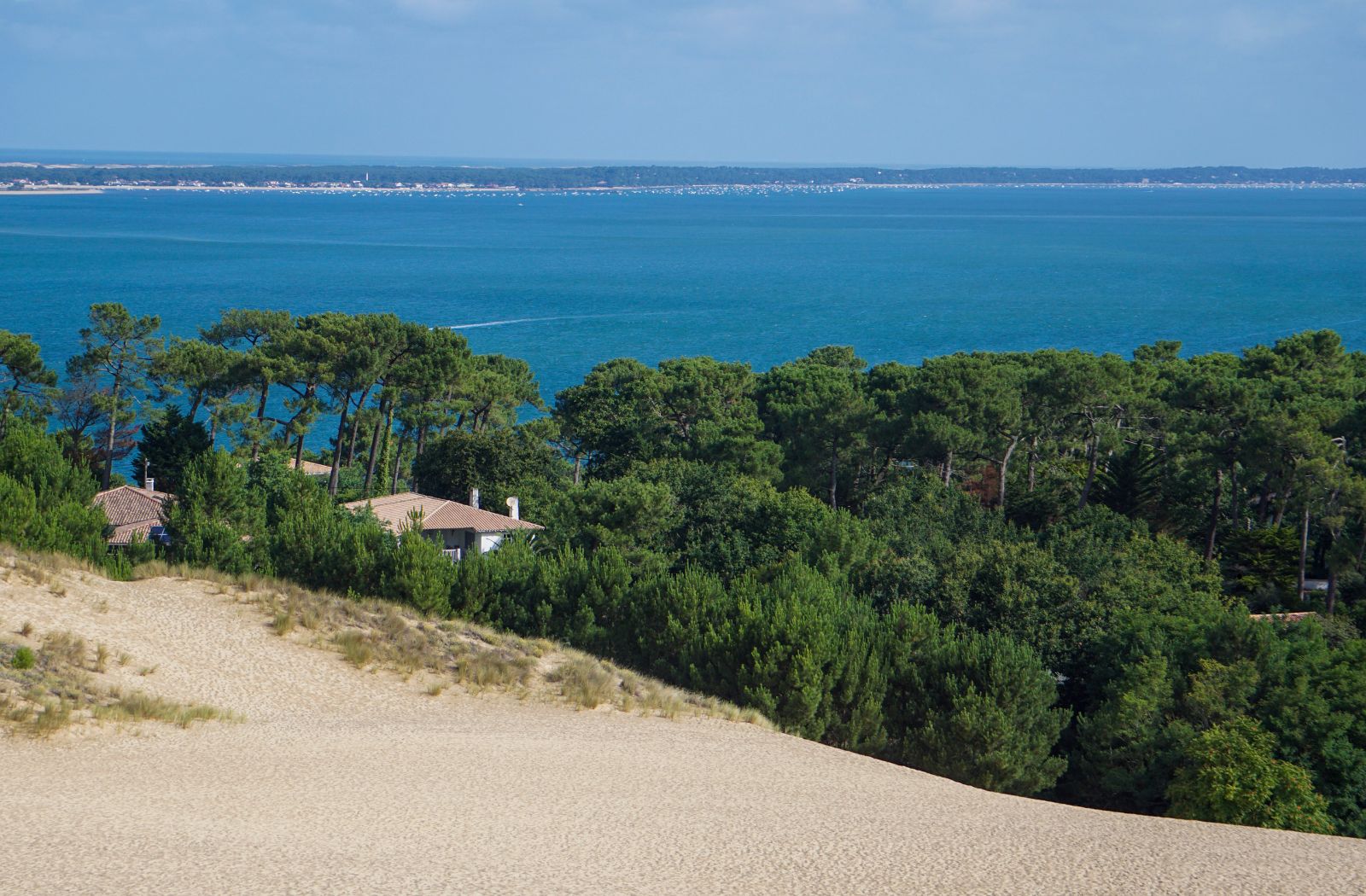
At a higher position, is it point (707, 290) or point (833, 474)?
point (833, 474)

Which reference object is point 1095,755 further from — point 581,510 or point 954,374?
point 954,374

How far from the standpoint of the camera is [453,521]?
33.9 m

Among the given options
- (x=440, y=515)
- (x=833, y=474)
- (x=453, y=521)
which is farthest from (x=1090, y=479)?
(x=440, y=515)

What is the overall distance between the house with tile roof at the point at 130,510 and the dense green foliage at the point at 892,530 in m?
2.66

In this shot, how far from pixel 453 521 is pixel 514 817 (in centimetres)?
2126

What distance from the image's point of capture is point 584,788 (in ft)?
47.8

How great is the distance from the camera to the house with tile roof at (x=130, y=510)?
105 ft

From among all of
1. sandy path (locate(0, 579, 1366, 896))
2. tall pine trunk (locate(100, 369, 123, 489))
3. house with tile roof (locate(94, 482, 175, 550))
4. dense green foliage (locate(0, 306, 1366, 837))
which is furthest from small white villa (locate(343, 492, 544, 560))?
sandy path (locate(0, 579, 1366, 896))

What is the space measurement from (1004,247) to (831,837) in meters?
184

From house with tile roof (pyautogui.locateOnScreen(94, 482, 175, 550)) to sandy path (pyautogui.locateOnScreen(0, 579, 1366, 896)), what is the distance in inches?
531

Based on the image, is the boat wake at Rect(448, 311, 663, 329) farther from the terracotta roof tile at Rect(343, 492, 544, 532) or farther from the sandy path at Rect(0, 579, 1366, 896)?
the sandy path at Rect(0, 579, 1366, 896)

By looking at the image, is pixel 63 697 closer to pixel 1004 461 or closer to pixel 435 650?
pixel 435 650

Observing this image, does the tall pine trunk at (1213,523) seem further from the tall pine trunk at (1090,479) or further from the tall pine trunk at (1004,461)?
the tall pine trunk at (1004,461)

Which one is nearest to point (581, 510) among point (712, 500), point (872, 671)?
point (712, 500)
